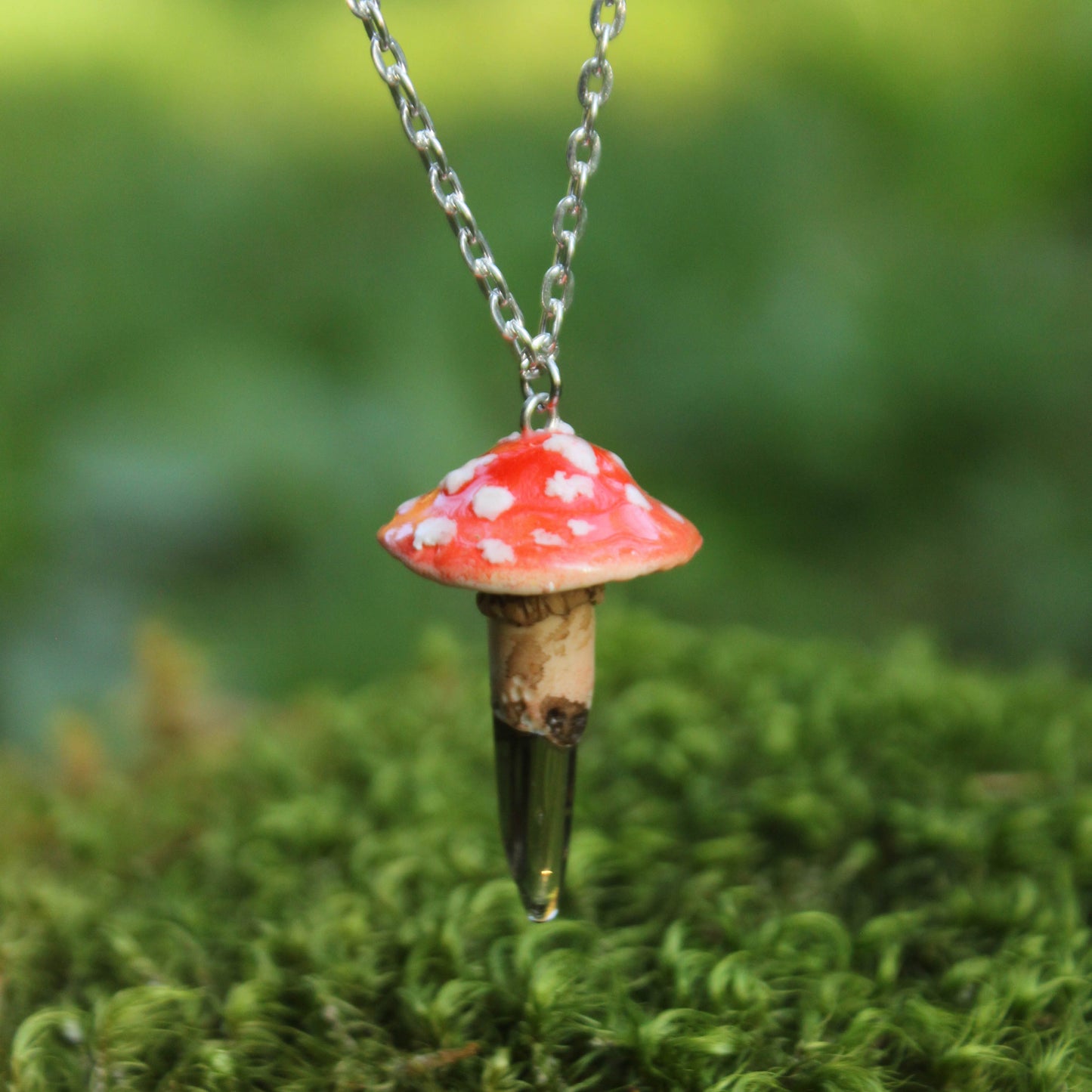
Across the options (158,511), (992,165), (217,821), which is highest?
(992,165)

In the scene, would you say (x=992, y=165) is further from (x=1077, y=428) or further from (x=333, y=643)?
(x=333, y=643)

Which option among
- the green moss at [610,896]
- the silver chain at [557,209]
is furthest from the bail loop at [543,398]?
the green moss at [610,896]

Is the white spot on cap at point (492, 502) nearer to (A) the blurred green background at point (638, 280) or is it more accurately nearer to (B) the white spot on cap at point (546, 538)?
(B) the white spot on cap at point (546, 538)

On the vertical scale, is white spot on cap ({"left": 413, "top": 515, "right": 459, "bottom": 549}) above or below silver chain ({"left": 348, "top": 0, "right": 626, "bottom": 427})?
below

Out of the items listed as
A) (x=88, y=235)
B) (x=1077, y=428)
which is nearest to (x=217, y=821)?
(x=88, y=235)

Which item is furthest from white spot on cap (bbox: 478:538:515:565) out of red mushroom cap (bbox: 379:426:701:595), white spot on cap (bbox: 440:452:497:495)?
white spot on cap (bbox: 440:452:497:495)

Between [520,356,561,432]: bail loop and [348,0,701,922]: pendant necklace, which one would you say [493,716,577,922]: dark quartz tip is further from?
[520,356,561,432]: bail loop
